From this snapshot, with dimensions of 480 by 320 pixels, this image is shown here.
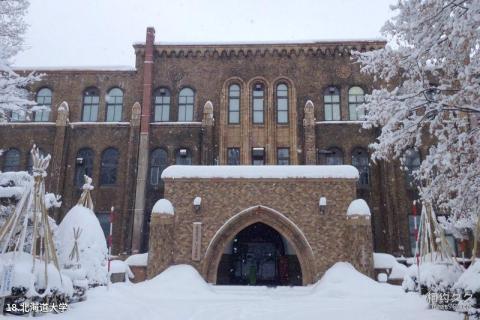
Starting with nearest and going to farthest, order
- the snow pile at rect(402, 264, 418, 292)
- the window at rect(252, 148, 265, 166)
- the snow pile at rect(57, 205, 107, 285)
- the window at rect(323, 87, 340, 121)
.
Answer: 1. the snow pile at rect(402, 264, 418, 292)
2. the snow pile at rect(57, 205, 107, 285)
3. the window at rect(252, 148, 265, 166)
4. the window at rect(323, 87, 340, 121)

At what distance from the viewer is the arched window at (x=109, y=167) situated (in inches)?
935

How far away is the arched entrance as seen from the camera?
2005 cm

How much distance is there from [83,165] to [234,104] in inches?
349

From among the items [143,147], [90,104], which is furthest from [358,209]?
[90,104]

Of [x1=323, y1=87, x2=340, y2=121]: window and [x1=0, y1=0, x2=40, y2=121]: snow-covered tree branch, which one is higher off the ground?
[x1=323, y1=87, x2=340, y2=121]: window

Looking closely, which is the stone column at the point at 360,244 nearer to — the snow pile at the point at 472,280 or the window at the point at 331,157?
the window at the point at 331,157

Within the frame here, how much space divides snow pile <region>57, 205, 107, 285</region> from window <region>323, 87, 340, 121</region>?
14604 millimetres

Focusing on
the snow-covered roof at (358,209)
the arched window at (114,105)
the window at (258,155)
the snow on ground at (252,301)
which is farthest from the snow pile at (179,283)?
the arched window at (114,105)

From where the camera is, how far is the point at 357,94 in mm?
24328

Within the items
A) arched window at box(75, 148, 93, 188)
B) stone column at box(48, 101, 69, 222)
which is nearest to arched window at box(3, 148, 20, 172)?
stone column at box(48, 101, 69, 222)

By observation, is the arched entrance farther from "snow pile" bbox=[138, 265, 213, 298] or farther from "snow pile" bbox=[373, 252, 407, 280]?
"snow pile" bbox=[373, 252, 407, 280]

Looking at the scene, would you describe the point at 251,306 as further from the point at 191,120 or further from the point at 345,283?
the point at 191,120

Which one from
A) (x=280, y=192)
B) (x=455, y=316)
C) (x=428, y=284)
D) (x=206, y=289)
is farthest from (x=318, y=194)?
(x=455, y=316)

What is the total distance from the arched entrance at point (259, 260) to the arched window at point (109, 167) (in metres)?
7.79
